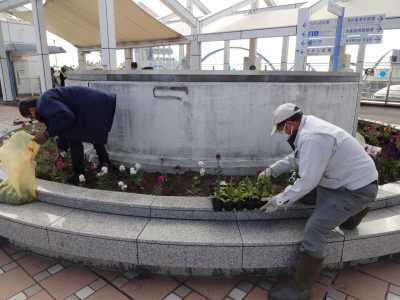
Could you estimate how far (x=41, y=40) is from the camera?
40.0ft

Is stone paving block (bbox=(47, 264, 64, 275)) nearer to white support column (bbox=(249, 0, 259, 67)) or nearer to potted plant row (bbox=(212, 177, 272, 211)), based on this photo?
potted plant row (bbox=(212, 177, 272, 211))

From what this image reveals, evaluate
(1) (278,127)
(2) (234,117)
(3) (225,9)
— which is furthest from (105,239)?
(3) (225,9)

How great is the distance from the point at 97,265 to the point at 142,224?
57 centimetres

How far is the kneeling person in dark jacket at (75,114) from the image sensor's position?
316 cm

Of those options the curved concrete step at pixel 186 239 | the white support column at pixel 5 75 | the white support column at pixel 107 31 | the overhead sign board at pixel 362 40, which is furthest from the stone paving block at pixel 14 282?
the white support column at pixel 5 75

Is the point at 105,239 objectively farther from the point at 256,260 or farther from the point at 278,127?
the point at 278,127

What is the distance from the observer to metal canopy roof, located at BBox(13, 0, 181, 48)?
13.2m

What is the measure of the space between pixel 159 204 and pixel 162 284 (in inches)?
28.1

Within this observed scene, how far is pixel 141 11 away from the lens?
1272 centimetres

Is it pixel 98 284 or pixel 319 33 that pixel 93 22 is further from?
pixel 98 284

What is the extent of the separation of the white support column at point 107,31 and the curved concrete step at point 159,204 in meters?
7.03

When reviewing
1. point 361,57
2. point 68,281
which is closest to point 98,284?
point 68,281

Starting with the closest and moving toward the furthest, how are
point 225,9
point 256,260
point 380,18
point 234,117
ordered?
point 256,260, point 234,117, point 380,18, point 225,9

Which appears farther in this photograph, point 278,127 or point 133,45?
point 133,45
